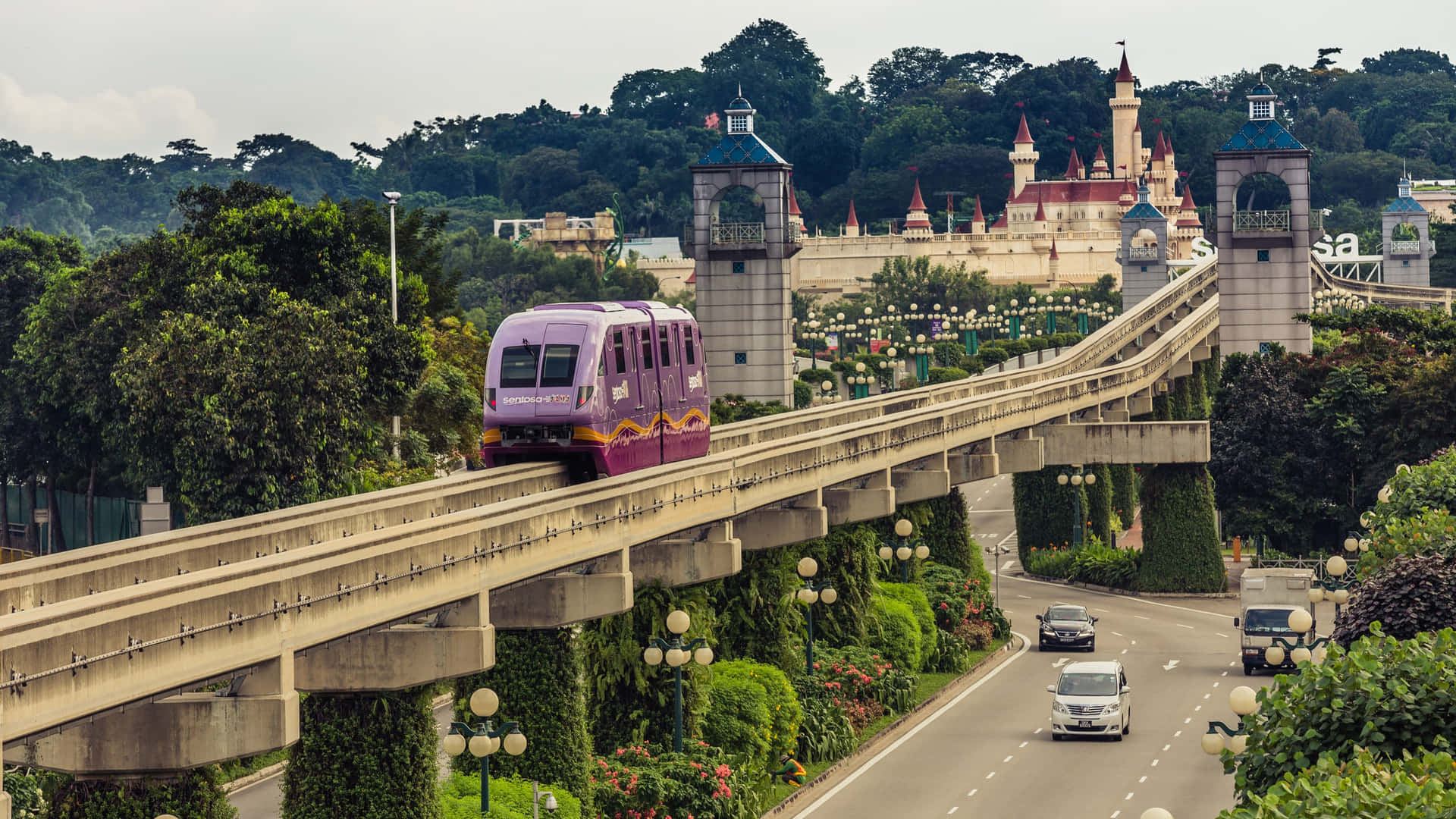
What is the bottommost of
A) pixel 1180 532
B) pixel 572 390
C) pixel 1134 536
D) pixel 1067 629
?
pixel 1134 536

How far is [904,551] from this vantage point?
58094 millimetres

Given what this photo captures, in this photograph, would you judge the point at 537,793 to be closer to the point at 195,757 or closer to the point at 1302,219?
the point at 195,757

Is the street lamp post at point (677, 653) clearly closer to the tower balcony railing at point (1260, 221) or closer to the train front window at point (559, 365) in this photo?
the train front window at point (559, 365)

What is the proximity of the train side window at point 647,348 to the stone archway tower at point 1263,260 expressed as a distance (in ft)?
184

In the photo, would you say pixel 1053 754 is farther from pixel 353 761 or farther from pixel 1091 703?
pixel 353 761

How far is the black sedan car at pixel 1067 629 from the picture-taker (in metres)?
62.9

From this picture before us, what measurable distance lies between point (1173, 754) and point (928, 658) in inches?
478

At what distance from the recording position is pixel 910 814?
41938 mm

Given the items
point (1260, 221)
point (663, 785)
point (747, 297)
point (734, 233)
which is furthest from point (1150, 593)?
point (663, 785)

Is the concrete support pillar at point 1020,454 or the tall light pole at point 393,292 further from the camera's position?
the concrete support pillar at point 1020,454

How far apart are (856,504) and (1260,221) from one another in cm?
4783

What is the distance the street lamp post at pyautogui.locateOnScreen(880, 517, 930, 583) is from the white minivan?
7.31m

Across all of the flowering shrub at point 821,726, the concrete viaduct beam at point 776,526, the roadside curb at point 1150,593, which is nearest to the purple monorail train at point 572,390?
the concrete viaduct beam at point 776,526

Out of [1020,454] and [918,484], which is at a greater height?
[918,484]
